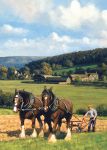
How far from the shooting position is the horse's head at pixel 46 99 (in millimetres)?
17016

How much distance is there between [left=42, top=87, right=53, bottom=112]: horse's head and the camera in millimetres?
17016

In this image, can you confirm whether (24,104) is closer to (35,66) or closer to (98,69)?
(98,69)

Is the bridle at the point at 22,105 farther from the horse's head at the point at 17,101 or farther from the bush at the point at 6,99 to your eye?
the bush at the point at 6,99

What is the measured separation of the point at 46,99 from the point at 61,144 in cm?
221

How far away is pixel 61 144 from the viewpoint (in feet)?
56.4

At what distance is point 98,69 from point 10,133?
115 meters

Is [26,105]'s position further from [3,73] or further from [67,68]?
[67,68]

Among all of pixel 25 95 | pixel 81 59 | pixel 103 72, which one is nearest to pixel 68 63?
pixel 81 59

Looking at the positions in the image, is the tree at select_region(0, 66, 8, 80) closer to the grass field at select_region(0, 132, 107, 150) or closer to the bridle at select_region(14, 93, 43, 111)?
the bridle at select_region(14, 93, 43, 111)

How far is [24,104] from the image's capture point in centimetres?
1916

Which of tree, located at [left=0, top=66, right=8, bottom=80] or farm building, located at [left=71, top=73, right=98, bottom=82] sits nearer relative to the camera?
farm building, located at [left=71, top=73, right=98, bottom=82]

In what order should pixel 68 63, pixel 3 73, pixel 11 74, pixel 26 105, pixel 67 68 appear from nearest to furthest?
pixel 26 105 → pixel 11 74 → pixel 3 73 → pixel 67 68 → pixel 68 63

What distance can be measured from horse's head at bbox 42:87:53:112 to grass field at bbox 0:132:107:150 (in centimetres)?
166

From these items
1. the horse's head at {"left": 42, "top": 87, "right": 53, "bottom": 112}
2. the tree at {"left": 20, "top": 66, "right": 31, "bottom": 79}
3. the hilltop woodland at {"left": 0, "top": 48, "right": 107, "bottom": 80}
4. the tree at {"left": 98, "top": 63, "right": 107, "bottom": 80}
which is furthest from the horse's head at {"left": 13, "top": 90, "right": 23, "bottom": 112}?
the tree at {"left": 20, "top": 66, "right": 31, "bottom": 79}
